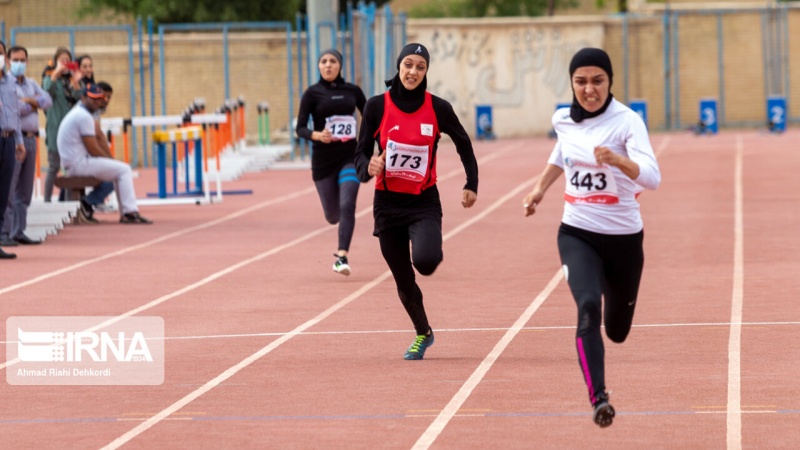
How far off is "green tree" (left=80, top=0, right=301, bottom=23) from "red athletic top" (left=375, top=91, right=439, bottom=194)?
122 ft

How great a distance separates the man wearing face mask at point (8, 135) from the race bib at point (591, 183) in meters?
9.82

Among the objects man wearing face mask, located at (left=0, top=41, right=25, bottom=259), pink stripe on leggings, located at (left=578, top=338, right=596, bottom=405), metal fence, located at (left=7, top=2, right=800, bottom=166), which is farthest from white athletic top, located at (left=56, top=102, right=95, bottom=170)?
pink stripe on leggings, located at (left=578, top=338, right=596, bottom=405)

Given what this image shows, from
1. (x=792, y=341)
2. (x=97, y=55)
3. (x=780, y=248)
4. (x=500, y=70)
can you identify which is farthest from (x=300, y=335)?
(x=500, y=70)

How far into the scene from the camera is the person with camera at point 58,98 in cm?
2050

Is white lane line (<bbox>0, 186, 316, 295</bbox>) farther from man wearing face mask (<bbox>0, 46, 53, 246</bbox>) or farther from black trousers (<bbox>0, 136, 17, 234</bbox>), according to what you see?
man wearing face mask (<bbox>0, 46, 53, 246</bbox>)

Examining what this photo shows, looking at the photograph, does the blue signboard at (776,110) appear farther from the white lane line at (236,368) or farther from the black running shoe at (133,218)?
the white lane line at (236,368)

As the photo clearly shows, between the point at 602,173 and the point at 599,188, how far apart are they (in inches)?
3.0

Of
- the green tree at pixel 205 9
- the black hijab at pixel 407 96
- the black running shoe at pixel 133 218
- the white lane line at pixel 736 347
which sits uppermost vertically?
the green tree at pixel 205 9

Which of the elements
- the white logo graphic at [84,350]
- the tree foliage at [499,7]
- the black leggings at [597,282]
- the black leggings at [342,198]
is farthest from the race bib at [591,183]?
the tree foliage at [499,7]

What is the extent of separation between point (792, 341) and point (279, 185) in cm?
1828

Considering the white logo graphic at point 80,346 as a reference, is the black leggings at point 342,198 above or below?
above

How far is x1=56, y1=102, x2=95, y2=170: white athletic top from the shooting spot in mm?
19531

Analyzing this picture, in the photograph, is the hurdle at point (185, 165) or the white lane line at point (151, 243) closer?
the white lane line at point (151, 243)

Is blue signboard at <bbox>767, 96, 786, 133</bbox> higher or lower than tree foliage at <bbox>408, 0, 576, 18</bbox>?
lower
